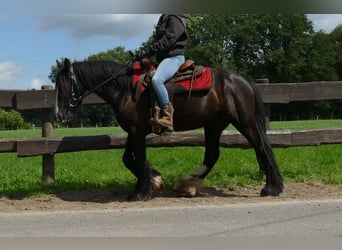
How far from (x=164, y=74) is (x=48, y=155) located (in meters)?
2.48

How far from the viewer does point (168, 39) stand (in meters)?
6.12

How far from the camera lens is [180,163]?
9531 millimetres

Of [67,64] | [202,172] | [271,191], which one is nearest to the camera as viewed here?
[67,64]

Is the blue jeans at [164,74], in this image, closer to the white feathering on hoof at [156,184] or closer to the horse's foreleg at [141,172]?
the horse's foreleg at [141,172]

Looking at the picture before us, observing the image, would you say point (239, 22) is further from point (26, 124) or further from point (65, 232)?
point (65, 232)

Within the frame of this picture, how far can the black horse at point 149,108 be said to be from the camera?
248 inches

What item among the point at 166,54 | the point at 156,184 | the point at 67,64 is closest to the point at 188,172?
the point at 156,184

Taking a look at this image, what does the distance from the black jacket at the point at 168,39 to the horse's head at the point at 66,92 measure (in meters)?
1.10

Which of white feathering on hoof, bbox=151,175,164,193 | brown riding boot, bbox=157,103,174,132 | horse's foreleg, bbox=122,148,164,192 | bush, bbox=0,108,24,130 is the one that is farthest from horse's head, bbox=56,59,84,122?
bush, bbox=0,108,24,130

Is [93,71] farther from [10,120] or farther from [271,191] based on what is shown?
[10,120]

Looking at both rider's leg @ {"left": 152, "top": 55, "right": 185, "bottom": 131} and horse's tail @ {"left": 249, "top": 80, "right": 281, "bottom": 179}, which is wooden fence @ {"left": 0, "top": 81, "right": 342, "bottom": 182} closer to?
horse's tail @ {"left": 249, "top": 80, "right": 281, "bottom": 179}

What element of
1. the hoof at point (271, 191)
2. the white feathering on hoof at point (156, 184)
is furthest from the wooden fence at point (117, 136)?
the hoof at point (271, 191)

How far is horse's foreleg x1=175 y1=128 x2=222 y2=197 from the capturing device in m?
6.58

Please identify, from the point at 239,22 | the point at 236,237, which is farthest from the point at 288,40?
the point at 236,237
